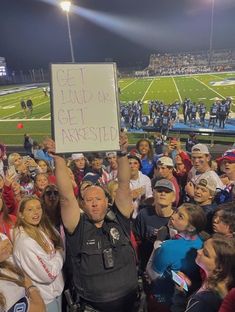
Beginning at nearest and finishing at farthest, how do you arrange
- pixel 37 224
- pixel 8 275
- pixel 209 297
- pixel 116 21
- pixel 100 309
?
pixel 209 297 → pixel 8 275 → pixel 100 309 → pixel 37 224 → pixel 116 21

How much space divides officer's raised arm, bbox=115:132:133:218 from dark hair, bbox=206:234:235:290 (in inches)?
31.8

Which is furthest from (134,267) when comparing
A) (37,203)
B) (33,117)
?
(33,117)

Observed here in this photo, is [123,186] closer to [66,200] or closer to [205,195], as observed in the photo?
[66,200]

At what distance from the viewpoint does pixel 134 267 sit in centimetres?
277

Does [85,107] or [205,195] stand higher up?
[85,107]

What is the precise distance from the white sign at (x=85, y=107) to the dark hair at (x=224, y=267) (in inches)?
44.7

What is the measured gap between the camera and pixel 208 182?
13.1ft

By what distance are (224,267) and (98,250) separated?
92 cm

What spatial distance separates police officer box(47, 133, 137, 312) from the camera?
2621 millimetres

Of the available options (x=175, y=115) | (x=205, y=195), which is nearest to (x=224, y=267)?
(x=205, y=195)

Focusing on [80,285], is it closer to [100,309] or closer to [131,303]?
[100,309]

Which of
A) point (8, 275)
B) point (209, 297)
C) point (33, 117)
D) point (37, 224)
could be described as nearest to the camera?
point (209, 297)

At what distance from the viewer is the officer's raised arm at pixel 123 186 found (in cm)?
285

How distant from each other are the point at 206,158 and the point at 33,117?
22.5 m
